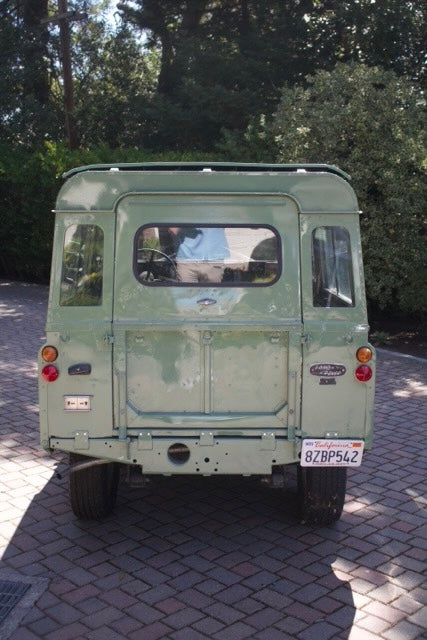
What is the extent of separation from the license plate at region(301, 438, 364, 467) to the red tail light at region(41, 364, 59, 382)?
1581 millimetres

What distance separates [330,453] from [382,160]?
7.27 meters

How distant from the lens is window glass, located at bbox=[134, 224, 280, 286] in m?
4.95

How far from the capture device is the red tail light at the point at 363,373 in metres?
4.84

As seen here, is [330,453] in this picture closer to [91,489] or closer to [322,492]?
[322,492]

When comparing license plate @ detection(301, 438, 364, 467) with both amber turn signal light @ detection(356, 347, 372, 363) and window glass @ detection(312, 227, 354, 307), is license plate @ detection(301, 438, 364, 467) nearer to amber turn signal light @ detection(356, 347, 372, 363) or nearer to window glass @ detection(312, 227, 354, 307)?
amber turn signal light @ detection(356, 347, 372, 363)

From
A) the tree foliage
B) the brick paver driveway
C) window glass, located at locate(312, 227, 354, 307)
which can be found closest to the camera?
the brick paver driveway

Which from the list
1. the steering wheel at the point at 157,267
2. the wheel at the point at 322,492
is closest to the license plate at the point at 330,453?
the wheel at the point at 322,492

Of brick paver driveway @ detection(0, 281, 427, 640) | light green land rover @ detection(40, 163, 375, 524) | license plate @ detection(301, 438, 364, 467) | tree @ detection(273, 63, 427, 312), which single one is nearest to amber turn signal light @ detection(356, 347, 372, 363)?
light green land rover @ detection(40, 163, 375, 524)

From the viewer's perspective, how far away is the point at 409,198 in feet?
36.4

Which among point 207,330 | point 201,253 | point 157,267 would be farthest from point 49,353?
point 201,253

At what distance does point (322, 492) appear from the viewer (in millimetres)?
5172

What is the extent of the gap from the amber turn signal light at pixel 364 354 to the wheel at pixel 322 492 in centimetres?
79

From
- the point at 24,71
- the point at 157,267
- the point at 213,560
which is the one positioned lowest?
the point at 213,560

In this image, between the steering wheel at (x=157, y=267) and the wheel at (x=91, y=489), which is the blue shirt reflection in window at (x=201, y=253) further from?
the wheel at (x=91, y=489)
